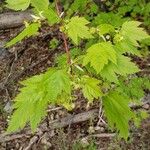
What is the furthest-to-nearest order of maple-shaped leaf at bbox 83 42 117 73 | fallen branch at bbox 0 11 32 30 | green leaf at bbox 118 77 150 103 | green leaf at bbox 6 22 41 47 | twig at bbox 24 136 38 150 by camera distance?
1. fallen branch at bbox 0 11 32 30
2. twig at bbox 24 136 38 150
3. green leaf at bbox 118 77 150 103
4. green leaf at bbox 6 22 41 47
5. maple-shaped leaf at bbox 83 42 117 73

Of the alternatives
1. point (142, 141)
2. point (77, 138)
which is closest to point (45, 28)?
point (77, 138)

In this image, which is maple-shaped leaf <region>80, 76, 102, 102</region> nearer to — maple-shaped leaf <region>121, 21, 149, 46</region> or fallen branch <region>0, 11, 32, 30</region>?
maple-shaped leaf <region>121, 21, 149, 46</region>

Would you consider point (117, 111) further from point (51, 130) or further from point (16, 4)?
point (51, 130)

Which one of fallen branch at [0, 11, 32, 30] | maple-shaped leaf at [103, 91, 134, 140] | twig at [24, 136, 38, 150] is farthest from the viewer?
fallen branch at [0, 11, 32, 30]

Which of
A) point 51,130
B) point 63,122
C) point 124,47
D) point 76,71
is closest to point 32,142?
point 51,130

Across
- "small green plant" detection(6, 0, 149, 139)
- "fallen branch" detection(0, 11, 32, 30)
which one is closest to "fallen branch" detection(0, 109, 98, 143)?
"small green plant" detection(6, 0, 149, 139)
